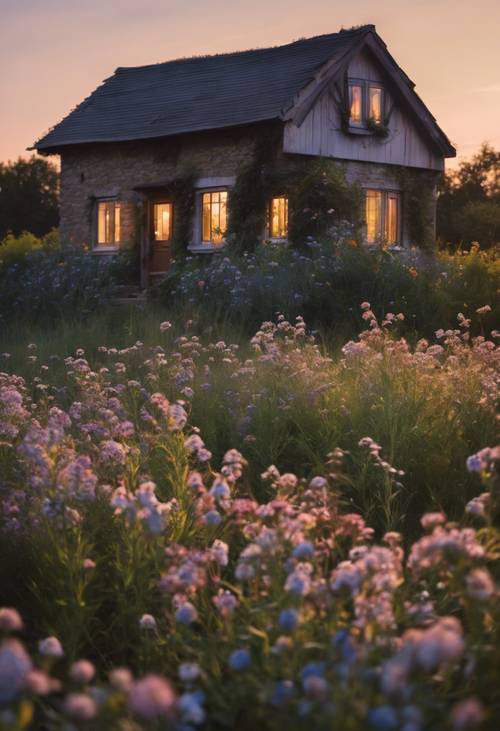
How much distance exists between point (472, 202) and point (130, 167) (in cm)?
2326

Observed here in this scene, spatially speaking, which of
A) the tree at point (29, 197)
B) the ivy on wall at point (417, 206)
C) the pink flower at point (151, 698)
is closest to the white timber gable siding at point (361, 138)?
the ivy on wall at point (417, 206)

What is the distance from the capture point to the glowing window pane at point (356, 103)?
20594 mm

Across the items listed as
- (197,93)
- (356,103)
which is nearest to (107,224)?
(197,93)

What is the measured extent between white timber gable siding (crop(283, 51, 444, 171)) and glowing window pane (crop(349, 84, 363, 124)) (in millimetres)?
254

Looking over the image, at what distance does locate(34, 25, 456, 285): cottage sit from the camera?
65.0ft

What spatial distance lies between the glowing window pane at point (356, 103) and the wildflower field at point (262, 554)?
1317 cm

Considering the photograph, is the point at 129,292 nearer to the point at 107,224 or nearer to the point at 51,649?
the point at 107,224

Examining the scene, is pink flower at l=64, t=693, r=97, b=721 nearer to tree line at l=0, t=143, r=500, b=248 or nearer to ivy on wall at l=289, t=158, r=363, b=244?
ivy on wall at l=289, t=158, r=363, b=244

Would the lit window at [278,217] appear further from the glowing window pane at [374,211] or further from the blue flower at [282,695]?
the blue flower at [282,695]

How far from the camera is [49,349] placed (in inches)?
424

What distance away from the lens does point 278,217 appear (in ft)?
66.0

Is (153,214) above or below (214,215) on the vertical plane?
above

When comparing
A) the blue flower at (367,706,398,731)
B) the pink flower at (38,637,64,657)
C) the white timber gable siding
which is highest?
the white timber gable siding

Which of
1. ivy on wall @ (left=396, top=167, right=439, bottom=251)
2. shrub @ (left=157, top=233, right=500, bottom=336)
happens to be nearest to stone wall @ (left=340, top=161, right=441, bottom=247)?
ivy on wall @ (left=396, top=167, right=439, bottom=251)
